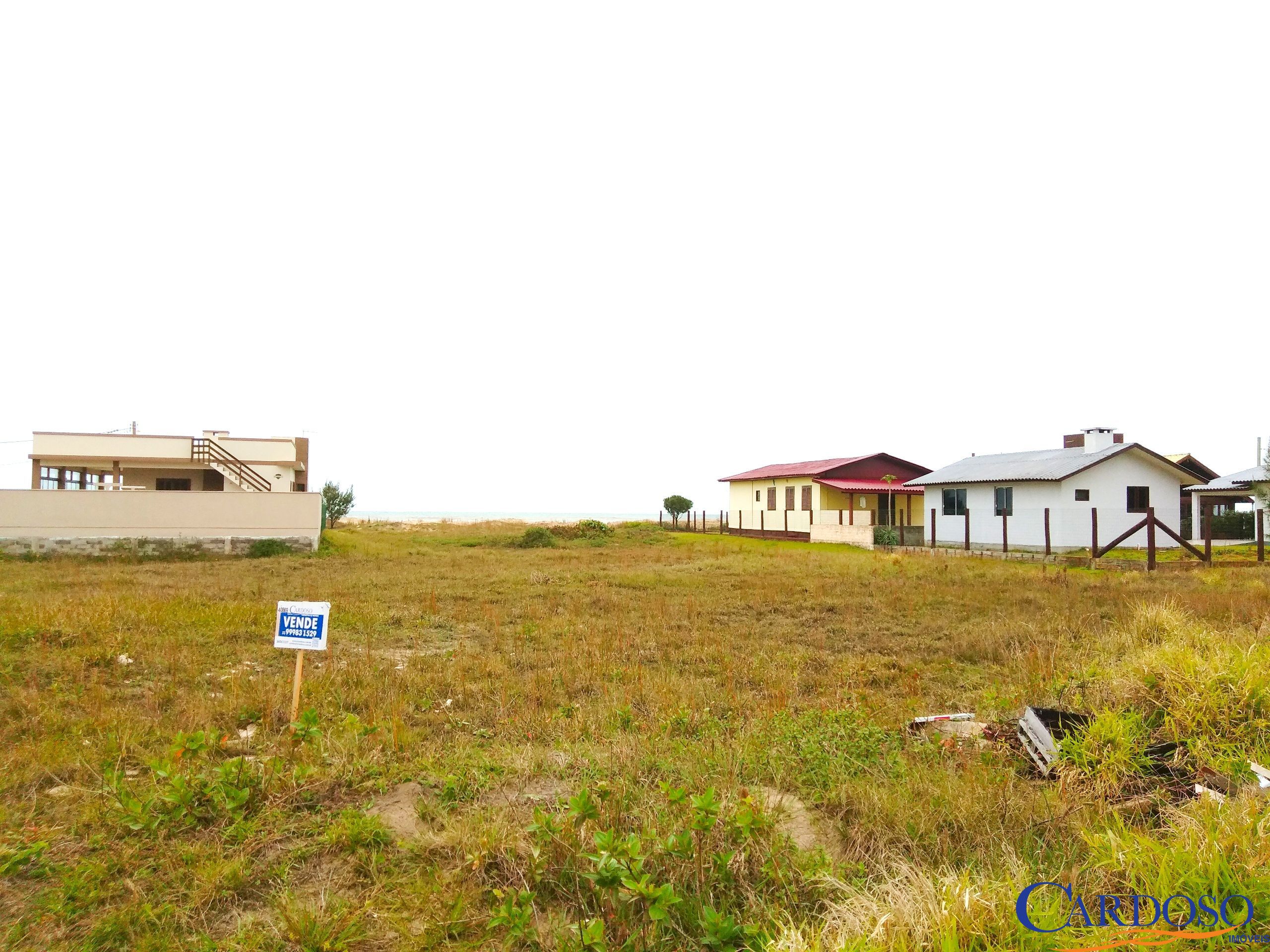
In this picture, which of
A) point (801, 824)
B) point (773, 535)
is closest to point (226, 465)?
point (773, 535)

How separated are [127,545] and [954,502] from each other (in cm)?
2889

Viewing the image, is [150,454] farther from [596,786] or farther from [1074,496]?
[1074,496]

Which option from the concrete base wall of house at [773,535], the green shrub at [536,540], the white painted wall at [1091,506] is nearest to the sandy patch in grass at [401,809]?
the white painted wall at [1091,506]

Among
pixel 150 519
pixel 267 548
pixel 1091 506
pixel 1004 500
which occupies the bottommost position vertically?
pixel 267 548

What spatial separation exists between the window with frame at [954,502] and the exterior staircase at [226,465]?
91.1ft

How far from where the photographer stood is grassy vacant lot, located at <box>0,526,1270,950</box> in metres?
3.01

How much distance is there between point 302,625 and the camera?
565 centimetres

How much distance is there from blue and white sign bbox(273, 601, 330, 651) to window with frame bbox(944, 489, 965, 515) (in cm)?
Result: 2740

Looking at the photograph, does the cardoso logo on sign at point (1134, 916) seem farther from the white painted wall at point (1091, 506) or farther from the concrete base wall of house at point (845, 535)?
the concrete base wall of house at point (845, 535)

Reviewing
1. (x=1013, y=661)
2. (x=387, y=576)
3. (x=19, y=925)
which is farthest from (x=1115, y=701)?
(x=387, y=576)

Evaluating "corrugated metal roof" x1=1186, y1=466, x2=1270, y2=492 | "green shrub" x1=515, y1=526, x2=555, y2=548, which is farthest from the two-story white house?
"corrugated metal roof" x1=1186, y1=466, x2=1270, y2=492

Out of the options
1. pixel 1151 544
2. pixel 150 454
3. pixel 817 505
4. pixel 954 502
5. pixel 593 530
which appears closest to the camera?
pixel 1151 544

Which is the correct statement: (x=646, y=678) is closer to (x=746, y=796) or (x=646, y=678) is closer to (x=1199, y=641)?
(x=746, y=796)

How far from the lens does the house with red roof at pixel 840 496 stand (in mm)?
34281
